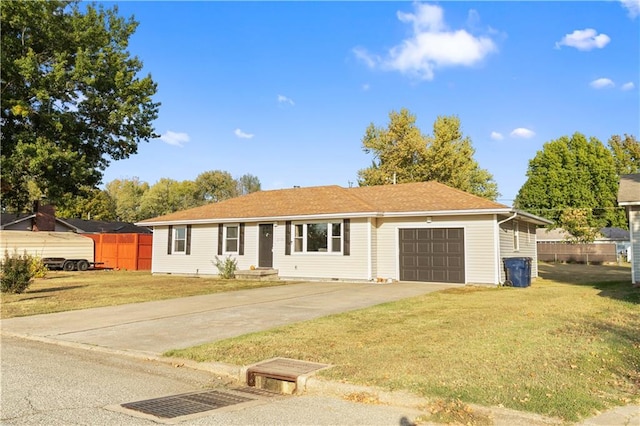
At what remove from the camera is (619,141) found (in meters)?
55.9

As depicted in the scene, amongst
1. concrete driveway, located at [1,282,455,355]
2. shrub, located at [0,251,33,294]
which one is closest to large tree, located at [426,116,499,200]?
concrete driveway, located at [1,282,455,355]

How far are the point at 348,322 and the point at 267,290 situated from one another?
23.1 feet

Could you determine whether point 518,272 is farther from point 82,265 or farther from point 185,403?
point 82,265

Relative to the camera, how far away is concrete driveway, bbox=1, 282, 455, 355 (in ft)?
26.1

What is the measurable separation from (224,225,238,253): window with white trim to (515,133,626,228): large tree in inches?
1710

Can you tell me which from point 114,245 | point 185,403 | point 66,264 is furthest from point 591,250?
point 185,403

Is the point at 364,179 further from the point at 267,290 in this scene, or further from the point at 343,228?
the point at 267,290

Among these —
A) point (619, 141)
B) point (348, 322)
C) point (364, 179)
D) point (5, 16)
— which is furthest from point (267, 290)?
point (619, 141)

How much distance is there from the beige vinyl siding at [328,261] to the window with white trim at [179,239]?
18.0 feet

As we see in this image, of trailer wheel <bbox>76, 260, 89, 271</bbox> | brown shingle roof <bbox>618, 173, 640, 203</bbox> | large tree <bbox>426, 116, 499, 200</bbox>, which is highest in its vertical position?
large tree <bbox>426, 116, 499, 200</bbox>

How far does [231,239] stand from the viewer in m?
21.9

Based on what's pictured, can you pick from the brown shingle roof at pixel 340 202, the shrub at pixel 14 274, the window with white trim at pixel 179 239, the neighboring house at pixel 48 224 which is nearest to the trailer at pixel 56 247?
the neighboring house at pixel 48 224

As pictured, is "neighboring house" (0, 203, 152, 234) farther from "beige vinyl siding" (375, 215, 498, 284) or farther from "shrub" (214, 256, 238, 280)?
"beige vinyl siding" (375, 215, 498, 284)

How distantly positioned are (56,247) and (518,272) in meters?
26.2
